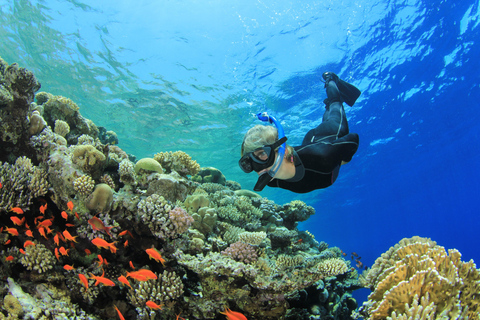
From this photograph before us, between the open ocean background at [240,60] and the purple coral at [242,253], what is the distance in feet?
40.1

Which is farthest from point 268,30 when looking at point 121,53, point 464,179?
point 464,179

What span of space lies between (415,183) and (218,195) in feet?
176

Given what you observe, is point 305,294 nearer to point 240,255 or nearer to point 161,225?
point 240,255

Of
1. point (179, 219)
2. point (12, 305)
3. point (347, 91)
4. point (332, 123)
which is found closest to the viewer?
point (12, 305)

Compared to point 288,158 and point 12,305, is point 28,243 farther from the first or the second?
point 288,158

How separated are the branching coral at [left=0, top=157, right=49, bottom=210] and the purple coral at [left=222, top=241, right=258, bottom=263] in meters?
4.23

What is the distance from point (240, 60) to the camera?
13773mm

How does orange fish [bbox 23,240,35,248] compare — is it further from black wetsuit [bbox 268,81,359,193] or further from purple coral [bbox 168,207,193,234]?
black wetsuit [bbox 268,81,359,193]

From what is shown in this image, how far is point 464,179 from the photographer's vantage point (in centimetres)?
4709

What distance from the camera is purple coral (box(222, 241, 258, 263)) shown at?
14.6 ft

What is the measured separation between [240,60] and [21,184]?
12.5m

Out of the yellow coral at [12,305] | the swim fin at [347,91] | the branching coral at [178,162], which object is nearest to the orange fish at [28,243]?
the yellow coral at [12,305]

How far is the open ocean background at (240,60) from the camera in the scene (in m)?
11.9

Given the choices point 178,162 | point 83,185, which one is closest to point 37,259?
point 83,185
